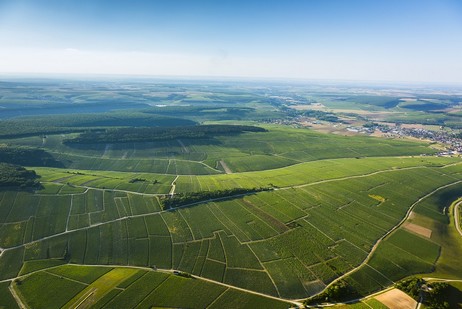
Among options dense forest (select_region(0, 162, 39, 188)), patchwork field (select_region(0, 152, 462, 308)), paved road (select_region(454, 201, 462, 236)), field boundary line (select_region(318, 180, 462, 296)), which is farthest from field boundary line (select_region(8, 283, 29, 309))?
paved road (select_region(454, 201, 462, 236))

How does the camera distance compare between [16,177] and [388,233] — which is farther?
[16,177]

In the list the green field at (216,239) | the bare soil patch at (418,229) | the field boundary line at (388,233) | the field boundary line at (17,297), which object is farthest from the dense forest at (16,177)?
the bare soil patch at (418,229)

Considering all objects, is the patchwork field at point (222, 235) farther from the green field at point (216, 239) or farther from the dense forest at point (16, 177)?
the dense forest at point (16, 177)

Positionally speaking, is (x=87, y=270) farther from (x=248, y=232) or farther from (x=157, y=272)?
(x=248, y=232)

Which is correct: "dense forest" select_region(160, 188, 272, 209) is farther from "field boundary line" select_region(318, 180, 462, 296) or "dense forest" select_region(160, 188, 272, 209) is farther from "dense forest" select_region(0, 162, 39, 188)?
"dense forest" select_region(0, 162, 39, 188)

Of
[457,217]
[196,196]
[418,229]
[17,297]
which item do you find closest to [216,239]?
[196,196]

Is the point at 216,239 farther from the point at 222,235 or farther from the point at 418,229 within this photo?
the point at 418,229
